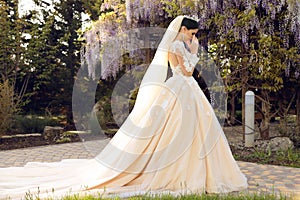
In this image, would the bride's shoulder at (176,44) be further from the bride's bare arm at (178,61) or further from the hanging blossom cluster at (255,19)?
the hanging blossom cluster at (255,19)

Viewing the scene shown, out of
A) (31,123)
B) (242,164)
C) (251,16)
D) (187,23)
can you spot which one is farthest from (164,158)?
(31,123)

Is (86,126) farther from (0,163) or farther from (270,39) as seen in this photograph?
(270,39)

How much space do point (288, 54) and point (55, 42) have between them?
594 centimetres

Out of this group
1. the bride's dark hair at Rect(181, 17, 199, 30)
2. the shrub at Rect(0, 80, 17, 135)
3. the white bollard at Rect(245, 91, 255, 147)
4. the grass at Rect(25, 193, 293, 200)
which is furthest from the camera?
the shrub at Rect(0, 80, 17, 135)

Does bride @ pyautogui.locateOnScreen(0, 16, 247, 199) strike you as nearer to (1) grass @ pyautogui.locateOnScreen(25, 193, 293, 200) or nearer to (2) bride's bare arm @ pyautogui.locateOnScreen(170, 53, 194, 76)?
(2) bride's bare arm @ pyautogui.locateOnScreen(170, 53, 194, 76)

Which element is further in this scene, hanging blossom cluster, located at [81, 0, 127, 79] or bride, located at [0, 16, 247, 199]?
hanging blossom cluster, located at [81, 0, 127, 79]

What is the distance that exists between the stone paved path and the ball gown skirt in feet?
1.26

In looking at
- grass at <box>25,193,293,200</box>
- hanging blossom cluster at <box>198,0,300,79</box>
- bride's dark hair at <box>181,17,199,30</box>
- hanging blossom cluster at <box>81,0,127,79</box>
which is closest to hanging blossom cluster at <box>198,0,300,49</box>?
hanging blossom cluster at <box>198,0,300,79</box>

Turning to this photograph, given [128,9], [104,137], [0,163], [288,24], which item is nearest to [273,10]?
[288,24]

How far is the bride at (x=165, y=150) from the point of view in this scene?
373 centimetres

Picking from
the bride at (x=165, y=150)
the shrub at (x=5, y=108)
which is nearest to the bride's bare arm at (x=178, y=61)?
the bride at (x=165, y=150)

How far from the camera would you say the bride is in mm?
3730

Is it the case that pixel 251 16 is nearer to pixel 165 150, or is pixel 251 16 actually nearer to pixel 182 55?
pixel 182 55

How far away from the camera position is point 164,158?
148 inches
